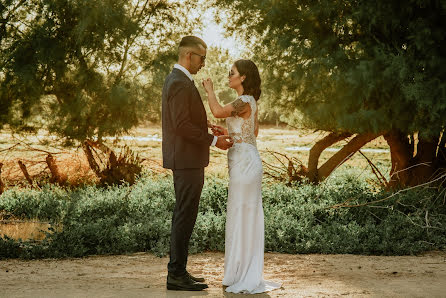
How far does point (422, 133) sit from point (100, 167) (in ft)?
22.7

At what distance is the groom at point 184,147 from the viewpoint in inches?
185

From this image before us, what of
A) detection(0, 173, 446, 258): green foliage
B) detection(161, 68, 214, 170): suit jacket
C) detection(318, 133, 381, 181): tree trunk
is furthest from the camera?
detection(318, 133, 381, 181): tree trunk

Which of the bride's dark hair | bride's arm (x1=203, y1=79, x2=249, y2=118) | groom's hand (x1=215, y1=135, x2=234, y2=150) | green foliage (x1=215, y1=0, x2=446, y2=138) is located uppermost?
green foliage (x1=215, y1=0, x2=446, y2=138)

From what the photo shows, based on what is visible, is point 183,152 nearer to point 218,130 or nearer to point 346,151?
point 218,130

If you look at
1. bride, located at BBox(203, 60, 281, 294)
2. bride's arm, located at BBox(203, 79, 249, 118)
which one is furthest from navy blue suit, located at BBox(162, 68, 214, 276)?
bride, located at BBox(203, 60, 281, 294)

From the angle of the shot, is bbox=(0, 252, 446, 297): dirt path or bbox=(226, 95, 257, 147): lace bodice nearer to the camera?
bbox=(0, 252, 446, 297): dirt path

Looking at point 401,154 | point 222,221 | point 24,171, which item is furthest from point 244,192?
point 24,171

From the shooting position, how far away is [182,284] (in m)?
4.84

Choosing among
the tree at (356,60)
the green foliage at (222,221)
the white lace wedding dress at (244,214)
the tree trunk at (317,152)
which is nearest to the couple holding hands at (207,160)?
the white lace wedding dress at (244,214)

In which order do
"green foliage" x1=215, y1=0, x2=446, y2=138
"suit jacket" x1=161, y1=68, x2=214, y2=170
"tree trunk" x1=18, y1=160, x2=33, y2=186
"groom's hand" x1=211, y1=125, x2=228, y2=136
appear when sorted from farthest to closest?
"tree trunk" x1=18, y1=160, x2=33, y2=186 → "green foliage" x1=215, y1=0, x2=446, y2=138 → "groom's hand" x1=211, y1=125, x2=228, y2=136 → "suit jacket" x1=161, y1=68, x2=214, y2=170

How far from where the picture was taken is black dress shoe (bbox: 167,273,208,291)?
4.84m

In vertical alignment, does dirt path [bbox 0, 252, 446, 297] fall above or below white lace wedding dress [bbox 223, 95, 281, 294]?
below

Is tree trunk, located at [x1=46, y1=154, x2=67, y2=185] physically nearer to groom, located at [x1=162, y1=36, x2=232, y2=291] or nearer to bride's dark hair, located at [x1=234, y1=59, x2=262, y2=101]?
groom, located at [x1=162, y1=36, x2=232, y2=291]

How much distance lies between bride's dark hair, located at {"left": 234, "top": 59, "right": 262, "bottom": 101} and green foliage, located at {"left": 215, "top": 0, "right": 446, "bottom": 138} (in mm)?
3058
